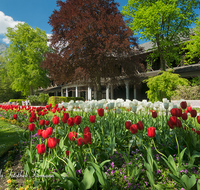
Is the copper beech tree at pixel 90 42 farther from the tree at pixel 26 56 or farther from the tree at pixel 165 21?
the tree at pixel 26 56

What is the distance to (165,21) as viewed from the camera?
50.9 ft

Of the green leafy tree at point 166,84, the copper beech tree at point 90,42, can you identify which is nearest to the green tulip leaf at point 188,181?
the copper beech tree at point 90,42

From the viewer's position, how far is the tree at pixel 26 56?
87.1 ft

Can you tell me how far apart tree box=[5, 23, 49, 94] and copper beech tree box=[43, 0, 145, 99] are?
50.1ft

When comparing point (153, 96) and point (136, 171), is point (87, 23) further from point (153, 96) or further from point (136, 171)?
point (136, 171)

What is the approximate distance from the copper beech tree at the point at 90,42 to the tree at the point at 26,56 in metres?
15.3

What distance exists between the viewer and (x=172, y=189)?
1749mm

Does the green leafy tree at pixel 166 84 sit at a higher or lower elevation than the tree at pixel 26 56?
lower

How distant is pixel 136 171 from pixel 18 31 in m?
32.9

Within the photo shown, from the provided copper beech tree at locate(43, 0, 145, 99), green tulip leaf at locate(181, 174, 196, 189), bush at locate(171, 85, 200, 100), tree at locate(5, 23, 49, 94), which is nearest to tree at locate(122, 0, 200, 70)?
copper beech tree at locate(43, 0, 145, 99)

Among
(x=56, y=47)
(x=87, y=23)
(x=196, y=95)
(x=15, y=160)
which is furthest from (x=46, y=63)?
(x=196, y=95)

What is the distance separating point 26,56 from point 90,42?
20.5m

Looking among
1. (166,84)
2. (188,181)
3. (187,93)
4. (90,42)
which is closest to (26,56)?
(90,42)

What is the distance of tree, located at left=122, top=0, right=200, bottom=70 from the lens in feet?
48.0
